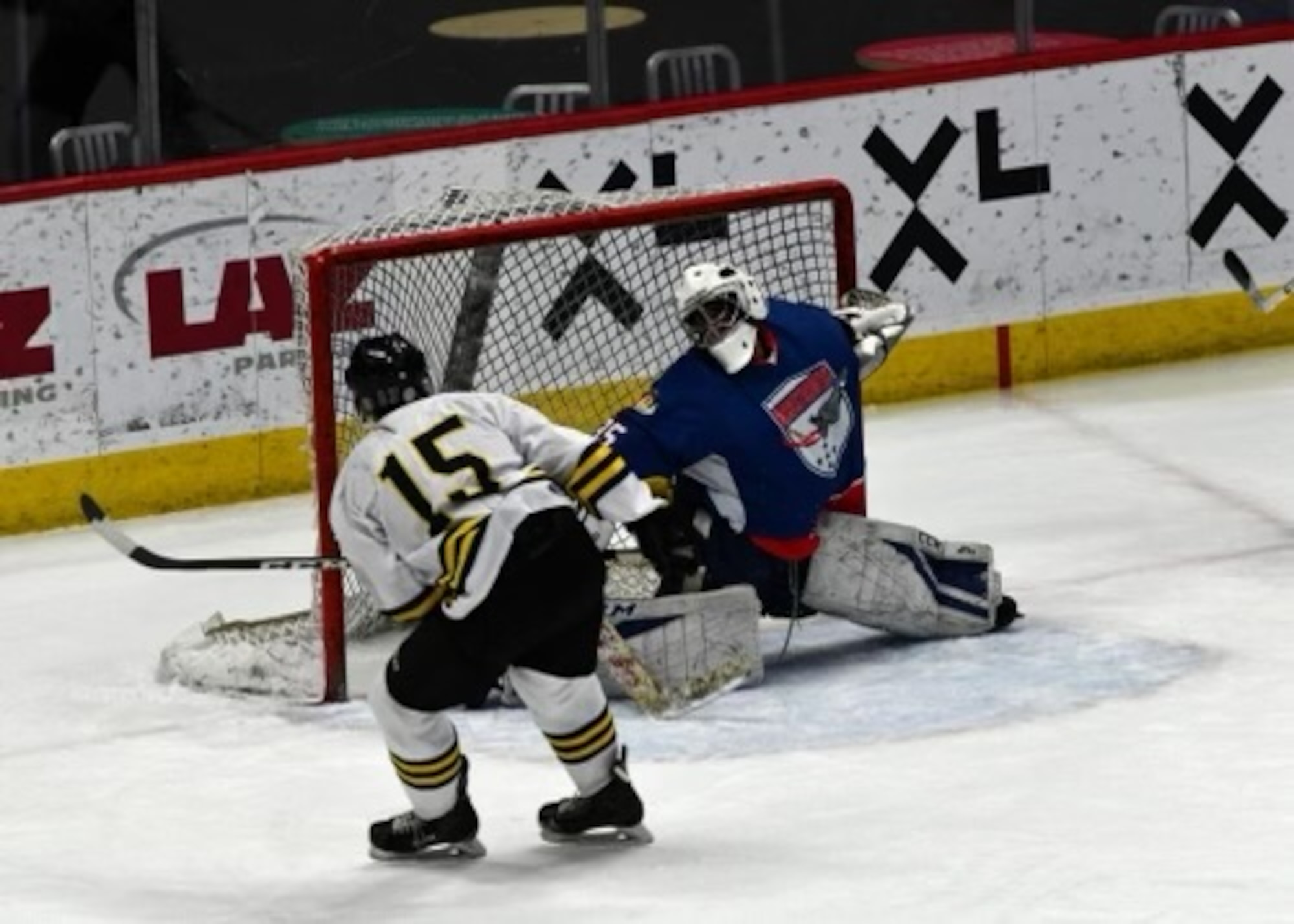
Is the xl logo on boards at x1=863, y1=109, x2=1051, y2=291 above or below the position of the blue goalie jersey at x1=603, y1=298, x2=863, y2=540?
above

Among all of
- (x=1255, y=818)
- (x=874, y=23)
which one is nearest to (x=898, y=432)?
(x=874, y=23)

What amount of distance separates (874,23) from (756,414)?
362 centimetres

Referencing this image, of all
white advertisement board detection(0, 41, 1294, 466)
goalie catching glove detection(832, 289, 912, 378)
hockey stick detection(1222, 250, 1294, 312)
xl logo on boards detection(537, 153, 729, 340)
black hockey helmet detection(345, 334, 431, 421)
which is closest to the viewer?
black hockey helmet detection(345, 334, 431, 421)

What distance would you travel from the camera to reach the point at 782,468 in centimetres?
715

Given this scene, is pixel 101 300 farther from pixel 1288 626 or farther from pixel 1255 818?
pixel 1255 818

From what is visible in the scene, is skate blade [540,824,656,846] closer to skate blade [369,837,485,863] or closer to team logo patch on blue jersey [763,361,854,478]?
skate blade [369,837,485,863]

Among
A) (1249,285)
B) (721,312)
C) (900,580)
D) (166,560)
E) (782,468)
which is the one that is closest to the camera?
(166,560)

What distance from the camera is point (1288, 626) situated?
743 cm

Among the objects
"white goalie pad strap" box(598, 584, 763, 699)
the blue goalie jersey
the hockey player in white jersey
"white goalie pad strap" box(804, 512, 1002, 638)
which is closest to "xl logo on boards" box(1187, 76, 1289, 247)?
"white goalie pad strap" box(804, 512, 1002, 638)

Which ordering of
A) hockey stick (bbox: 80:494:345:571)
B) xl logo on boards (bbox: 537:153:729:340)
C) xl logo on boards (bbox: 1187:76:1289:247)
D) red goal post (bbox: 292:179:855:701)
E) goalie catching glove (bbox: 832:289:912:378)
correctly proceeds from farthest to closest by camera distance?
xl logo on boards (bbox: 1187:76:1289:247), xl logo on boards (bbox: 537:153:729:340), goalie catching glove (bbox: 832:289:912:378), red goal post (bbox: 292:179:855:701), hockey stick (bbox: 80:494:345:571)

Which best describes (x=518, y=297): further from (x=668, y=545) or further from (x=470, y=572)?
(x=470, y=572)

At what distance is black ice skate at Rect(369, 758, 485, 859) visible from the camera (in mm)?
6066

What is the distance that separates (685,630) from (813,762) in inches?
20.9

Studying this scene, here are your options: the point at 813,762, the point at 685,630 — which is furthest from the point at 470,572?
the point at 685,630
